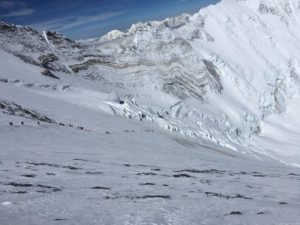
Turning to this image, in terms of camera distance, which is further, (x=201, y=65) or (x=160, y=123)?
(x=201, y=65)

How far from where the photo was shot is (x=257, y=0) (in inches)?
6196

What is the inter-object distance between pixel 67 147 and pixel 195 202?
14.0 metres

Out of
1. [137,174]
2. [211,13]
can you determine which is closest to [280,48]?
[211,13]

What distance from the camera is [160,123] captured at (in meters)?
63.1

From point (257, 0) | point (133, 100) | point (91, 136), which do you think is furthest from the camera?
point (257, 0)

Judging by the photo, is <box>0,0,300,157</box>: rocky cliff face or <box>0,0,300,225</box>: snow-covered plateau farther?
<box>0,0,300,157</box>: rocky cliff face

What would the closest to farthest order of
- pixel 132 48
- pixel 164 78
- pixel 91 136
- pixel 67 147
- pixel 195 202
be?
pixel 195 202, pixel 67 147, pixel 91 136, pixel 164 78, pixel 132 48

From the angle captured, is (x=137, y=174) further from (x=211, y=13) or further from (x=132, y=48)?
(x=211, y=13)

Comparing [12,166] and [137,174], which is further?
[137,174]

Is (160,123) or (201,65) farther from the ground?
(201,65)

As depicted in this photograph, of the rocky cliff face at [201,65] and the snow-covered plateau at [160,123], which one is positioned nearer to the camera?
the snow-covered plateau at [160,123]

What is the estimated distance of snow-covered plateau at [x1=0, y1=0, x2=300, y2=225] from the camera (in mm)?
15047

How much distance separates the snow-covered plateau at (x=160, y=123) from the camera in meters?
15.0

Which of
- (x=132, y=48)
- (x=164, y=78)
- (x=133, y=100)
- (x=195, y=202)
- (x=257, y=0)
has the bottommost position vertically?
(x=195, y=202)
